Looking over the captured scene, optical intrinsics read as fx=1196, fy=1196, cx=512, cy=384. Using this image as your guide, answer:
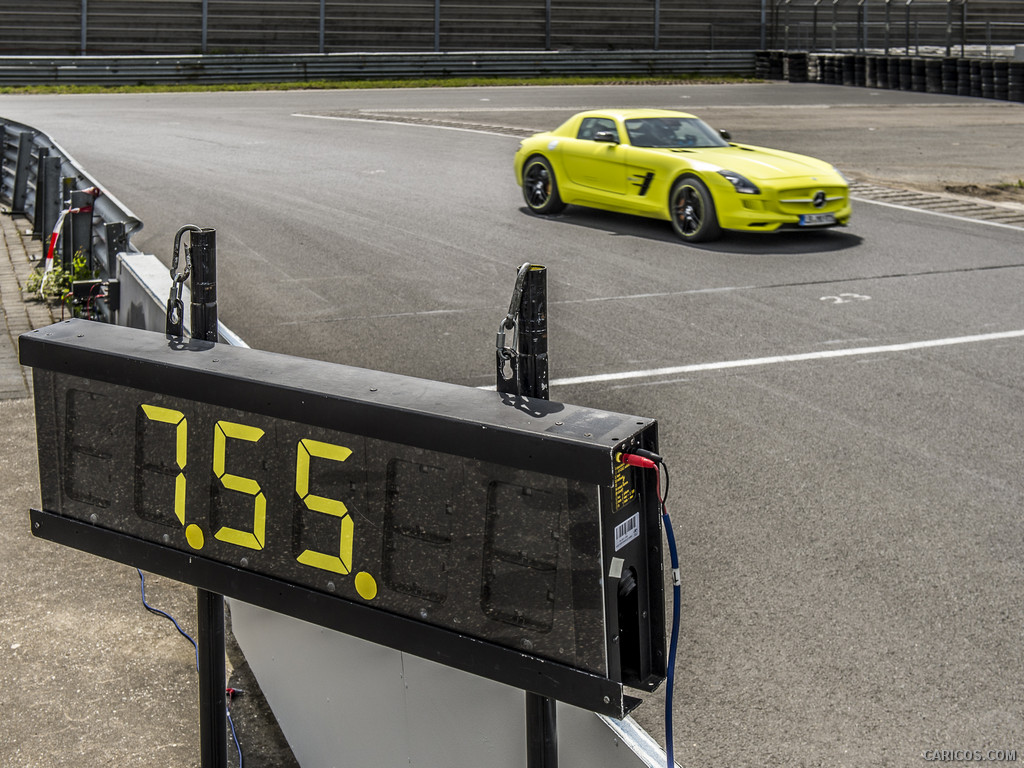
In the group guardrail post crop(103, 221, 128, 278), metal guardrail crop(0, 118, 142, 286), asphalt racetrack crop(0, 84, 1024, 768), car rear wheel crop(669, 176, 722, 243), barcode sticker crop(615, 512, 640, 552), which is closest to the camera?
barcode sticker crop(615, 512, 640, 552)

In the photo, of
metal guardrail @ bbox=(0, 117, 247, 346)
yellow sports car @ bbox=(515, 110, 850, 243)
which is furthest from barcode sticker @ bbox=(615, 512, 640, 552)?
yellow sports car @ bbox=(515, 110, 850, 243)

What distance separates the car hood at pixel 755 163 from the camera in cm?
1345

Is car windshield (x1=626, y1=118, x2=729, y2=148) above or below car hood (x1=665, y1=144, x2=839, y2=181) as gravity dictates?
above

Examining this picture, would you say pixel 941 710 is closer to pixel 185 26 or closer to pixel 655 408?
pixel 655 408

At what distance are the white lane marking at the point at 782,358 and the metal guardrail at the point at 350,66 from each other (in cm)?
3058

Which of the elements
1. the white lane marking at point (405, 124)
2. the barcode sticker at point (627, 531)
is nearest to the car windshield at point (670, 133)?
the white lane marking at point (405, 124)

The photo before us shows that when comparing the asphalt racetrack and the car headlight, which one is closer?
the asphalt racetrack

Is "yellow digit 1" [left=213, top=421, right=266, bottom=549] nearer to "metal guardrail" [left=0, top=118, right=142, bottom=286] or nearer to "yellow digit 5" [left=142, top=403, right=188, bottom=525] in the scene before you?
"yellow digit 5" [left=142, top=403, right=188, bottom=525]

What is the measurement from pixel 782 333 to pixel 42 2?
122 ft

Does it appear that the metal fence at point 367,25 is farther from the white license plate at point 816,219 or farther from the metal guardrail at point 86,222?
the white license plate at point 816,219

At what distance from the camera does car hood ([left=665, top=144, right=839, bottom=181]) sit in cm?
1345

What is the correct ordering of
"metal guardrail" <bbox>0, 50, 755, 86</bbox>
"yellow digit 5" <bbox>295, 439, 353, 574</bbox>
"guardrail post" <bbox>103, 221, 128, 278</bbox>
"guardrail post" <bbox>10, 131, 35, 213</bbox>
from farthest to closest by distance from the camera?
"metal guardrail" <bbox>0, 50, 755, 86</bbox>
"guardrail post" <bbox>10, 131, 35, 213</bbox>
"guardrail post" <bbox>103, 221, 128, 278</bbox>
"yellow digit 5" <bbox>295, 439, 353, 574</bbox>

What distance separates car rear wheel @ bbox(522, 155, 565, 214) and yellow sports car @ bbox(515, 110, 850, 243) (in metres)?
Result: 0.01

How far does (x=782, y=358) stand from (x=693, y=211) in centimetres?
500
